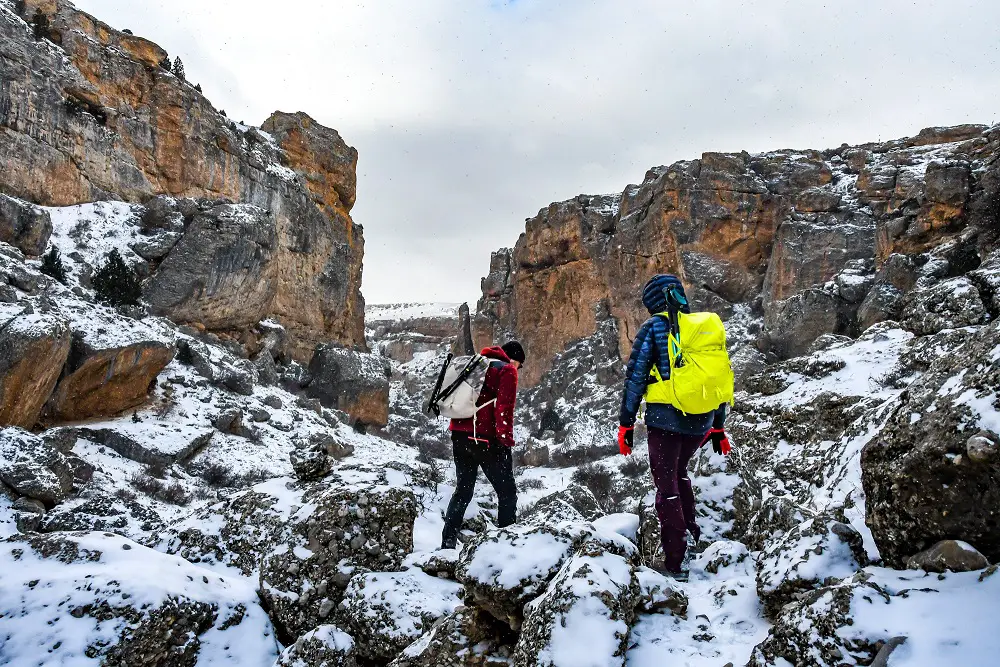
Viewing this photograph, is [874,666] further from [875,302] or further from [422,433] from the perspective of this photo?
[422,433]

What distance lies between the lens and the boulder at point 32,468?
27.8 ft

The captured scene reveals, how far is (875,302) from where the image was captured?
24.5 m

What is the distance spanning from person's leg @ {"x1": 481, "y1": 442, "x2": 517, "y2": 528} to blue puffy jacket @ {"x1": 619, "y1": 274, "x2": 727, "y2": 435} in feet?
4.35

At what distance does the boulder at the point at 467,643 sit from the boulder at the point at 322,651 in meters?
0.51

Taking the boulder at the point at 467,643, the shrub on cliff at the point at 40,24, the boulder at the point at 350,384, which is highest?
the shrub on cliff at the point at 40,24

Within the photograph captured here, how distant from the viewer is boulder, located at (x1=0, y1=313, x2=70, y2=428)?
40.9ft

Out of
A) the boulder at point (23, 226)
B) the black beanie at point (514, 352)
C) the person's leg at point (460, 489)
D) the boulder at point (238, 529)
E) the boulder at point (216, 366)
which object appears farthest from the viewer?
the boulder at point (216, 366)

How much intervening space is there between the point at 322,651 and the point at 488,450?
1893 mm

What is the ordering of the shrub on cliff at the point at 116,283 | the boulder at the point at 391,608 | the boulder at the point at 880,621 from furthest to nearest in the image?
the shrub on cliff at the point at 116,283 → the boulder at the point at 391,608 → the boulder at the point at 880,621

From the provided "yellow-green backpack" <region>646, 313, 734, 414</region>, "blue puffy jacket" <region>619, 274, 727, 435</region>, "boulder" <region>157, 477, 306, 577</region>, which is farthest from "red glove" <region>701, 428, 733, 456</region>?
"boulder" <region>157, 477, 306, 577</region>

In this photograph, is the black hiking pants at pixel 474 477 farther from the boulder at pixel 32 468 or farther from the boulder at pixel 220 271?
the boulder at pixel 220 271

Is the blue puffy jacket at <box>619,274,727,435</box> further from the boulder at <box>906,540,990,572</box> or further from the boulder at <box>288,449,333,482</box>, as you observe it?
the boulder at <box>288,449,333,482</box>

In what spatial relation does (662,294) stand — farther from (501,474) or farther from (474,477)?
(474,477)

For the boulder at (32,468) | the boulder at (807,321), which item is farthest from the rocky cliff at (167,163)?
the boulder at (807,321)
